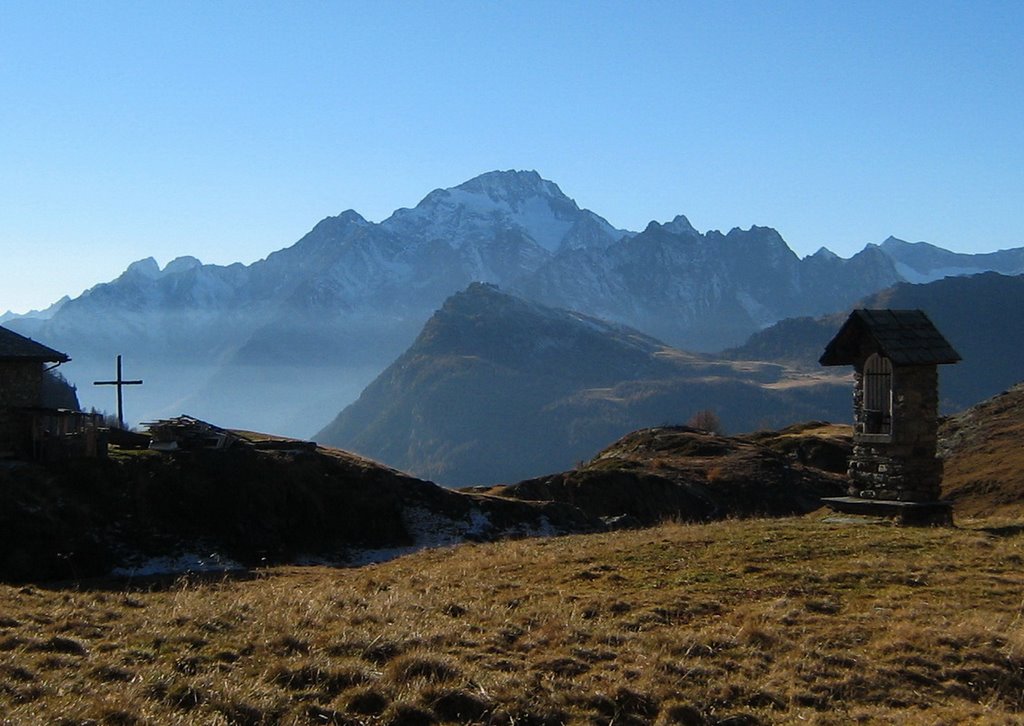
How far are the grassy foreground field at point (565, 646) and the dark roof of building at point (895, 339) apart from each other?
782cm

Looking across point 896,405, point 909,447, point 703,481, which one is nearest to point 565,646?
point 909,447

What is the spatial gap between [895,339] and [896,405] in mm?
1776

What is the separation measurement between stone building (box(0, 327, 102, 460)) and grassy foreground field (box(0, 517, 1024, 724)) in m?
22.6

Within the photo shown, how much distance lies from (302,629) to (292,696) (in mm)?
2848

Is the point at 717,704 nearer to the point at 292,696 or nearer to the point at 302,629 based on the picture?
the point at 292,696

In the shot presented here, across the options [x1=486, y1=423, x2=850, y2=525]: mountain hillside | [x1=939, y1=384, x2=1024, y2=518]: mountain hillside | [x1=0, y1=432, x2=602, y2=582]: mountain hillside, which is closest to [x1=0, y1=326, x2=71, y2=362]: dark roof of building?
[x1=0, y1=432, x2=602, y2=582]: mountain hillside

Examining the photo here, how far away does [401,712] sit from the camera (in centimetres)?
1161

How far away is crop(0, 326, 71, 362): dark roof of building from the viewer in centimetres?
4343

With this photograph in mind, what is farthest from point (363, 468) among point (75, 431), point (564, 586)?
point (564, 586)

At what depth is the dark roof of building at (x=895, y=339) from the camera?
27.1m

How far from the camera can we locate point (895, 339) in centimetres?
→ 2756

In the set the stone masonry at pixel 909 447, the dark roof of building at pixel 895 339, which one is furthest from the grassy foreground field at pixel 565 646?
the dark roof of building at pixel 895 339

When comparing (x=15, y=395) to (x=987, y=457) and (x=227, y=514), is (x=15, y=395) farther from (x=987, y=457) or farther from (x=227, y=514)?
(x=987, y=457)

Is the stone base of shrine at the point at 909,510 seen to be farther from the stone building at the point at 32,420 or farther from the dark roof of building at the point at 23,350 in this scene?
the dark roof of building at the point at 23,350
